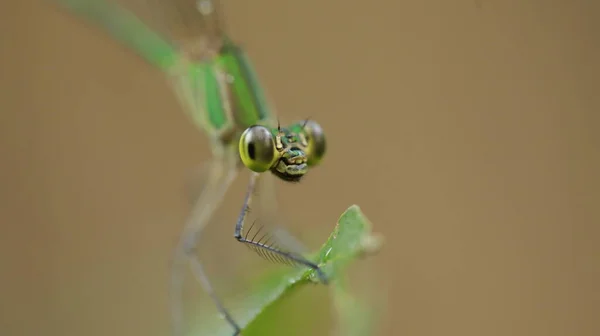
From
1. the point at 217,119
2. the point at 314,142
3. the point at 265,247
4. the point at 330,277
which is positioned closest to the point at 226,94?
the point at 217,119

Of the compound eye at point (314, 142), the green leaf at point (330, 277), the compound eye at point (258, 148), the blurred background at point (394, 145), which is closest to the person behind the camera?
the green leaf at point (330, 277)

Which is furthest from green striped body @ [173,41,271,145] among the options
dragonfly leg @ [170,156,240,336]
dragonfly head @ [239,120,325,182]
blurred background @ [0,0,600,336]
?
blurred background @ [0,0,600,336]

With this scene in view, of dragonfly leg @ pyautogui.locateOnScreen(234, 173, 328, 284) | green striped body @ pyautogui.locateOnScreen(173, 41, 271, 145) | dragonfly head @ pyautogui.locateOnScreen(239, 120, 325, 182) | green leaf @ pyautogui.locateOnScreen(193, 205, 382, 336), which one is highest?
green striped body @ pyautogui.locateOnScreen(173, 41, 271, 145)

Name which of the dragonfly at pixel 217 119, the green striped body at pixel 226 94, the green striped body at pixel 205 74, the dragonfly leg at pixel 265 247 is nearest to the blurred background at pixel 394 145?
the green striped body at pixel 205 74

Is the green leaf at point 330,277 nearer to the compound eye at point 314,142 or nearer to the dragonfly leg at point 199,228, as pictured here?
the dragonfly leg at point 199,228

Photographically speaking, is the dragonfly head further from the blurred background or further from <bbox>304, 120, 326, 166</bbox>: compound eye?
the blurred background

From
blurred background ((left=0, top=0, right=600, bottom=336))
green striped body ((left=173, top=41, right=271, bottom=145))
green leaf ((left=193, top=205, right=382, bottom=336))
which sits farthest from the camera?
blurred background ((left=0, top=0, right=600, bottom=336))

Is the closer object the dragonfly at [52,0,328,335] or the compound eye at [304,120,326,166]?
the dragonfly at [52,0,328,335]
